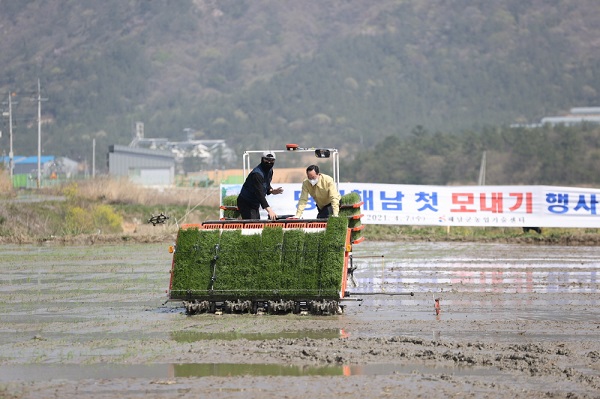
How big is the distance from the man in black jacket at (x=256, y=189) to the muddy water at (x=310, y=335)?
1.82 meters

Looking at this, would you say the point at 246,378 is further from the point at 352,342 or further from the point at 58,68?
the point at 58,68

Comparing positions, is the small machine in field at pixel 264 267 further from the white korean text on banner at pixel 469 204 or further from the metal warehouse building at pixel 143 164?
the metal warehouse building at pixel 143 164

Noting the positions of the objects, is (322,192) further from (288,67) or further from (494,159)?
(288,67)

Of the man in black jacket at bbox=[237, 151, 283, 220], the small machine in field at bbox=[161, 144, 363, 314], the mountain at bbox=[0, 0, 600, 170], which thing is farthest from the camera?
the mountain at bbox=[0, 0, 600, 170]

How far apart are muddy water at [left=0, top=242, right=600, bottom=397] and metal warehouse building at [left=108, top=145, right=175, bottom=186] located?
198 feet

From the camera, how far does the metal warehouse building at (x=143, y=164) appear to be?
80.8 meters

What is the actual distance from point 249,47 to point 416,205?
130268 mm

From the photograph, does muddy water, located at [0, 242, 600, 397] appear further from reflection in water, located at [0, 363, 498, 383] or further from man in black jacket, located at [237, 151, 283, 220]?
man in black jacket, located at [237, 151, 283, 220]

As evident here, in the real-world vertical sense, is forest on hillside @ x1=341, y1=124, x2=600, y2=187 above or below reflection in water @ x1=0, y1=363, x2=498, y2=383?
above

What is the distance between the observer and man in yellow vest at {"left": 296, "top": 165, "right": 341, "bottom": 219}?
52.0ft

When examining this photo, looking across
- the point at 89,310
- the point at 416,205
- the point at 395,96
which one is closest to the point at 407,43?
the point at 395,96

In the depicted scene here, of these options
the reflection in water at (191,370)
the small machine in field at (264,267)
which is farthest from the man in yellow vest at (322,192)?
the reflection in water at (191,370)

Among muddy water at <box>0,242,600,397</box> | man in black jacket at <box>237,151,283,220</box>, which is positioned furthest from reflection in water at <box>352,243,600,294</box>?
man in black jacket at <box>237,151,283,220</box>

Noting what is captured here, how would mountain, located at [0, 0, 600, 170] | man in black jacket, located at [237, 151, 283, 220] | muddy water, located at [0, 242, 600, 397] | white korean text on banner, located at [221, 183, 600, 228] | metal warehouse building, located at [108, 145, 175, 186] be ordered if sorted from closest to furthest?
muddy water, located at [0, 242, 600, 397], man in black jacket, located at [237, 151, 283, 220], white korean text on banner, located at [221, 183, 600, 228], metal warehouse building, located at [108, 145, 175, 186], mountain, located at [0, 0, 600, 170]
